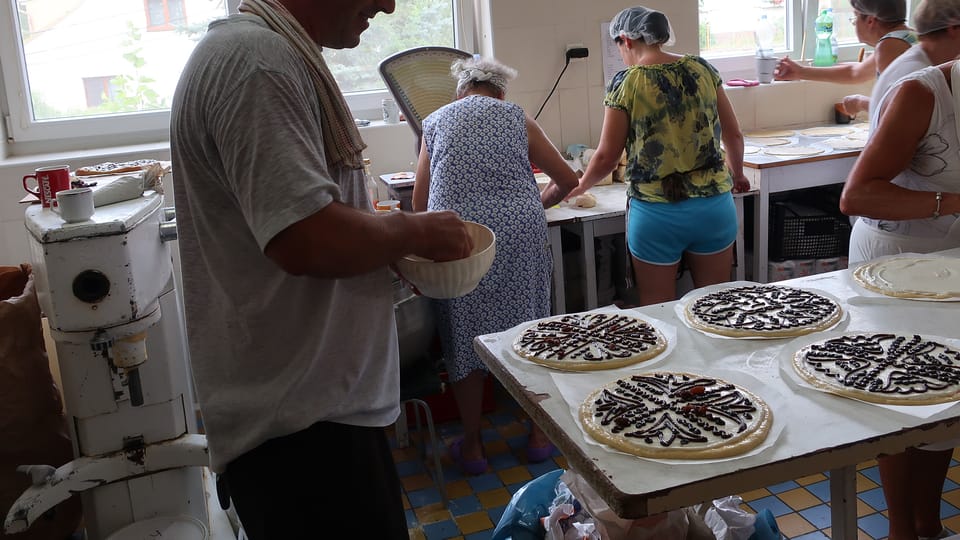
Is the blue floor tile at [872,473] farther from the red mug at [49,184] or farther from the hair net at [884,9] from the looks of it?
the red mug at [49,184]

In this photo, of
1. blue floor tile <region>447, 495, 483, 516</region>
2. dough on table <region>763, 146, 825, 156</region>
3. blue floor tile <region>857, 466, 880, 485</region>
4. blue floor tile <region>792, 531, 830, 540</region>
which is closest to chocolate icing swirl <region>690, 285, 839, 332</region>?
blue floor tile <region>792, 531, 830, 540</region>

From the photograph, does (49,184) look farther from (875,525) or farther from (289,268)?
(875,525)

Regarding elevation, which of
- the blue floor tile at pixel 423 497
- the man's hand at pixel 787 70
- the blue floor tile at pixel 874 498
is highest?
the man's hand at pixel 787 70

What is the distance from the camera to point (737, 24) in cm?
476

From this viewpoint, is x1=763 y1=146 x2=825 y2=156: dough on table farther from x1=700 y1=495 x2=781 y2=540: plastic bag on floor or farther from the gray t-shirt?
the gray t-shirt

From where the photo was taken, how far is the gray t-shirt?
3.73ft

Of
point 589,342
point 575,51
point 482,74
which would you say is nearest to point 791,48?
point 575,51

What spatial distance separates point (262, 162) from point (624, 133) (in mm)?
2203

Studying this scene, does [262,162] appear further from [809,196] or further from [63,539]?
[809,196]

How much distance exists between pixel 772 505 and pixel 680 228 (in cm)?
104

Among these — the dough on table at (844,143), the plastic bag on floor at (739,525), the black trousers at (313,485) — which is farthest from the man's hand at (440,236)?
the dough on table at (844,143)

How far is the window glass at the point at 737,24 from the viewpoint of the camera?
467 centimetres

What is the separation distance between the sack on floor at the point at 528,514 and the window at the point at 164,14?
2.80 metres

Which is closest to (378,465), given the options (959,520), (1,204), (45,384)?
(45,384)
